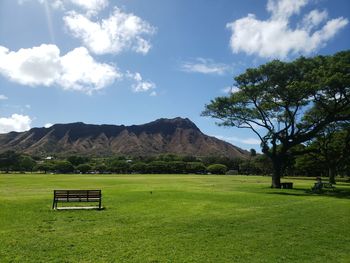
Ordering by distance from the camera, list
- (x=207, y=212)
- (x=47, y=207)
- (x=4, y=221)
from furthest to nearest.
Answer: (x=47, y=207), (x=207, y=212), (x=4, y=221)

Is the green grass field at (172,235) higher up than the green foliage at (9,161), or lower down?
lower down

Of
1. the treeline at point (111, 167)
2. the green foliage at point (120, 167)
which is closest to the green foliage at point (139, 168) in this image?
the treeline at point (111, 167)

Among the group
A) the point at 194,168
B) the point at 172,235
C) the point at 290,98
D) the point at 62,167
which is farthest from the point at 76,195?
the point at 62,167

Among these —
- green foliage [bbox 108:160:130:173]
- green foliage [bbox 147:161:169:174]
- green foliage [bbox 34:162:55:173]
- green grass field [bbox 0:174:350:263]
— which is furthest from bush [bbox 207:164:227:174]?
green grass field [bbox 0:174:350:263]

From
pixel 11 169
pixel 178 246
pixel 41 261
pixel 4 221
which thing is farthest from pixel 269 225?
pixel 11 169

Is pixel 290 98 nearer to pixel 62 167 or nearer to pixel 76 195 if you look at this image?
pixel 76 195

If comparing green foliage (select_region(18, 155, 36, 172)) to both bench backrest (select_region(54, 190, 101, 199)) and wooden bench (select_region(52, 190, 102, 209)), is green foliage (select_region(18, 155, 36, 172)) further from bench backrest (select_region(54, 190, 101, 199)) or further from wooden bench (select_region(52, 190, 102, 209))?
bench backrest (select_region(54, 190, 101, 199))

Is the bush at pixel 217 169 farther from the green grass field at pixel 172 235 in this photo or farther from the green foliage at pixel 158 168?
the green grass field at pixel 172 235

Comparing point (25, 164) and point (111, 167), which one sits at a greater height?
point (25, 164)

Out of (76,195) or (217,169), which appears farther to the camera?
(217,169)

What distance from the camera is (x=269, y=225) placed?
1564 centimetres

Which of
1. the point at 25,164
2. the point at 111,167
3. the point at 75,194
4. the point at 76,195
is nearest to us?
the point at 76,195

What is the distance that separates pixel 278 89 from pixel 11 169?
5316 inches

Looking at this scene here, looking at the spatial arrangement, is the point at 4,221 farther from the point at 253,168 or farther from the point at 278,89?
the point at 253,168
